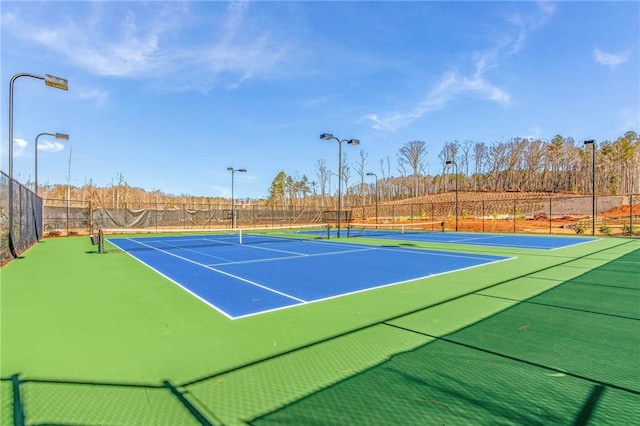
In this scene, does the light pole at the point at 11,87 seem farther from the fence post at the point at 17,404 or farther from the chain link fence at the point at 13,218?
the fence post at the point at 17,404

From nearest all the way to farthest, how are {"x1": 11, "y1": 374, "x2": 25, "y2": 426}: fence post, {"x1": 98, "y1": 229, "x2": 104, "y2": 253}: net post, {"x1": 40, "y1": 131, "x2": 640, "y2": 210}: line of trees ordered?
{"x1": 11, "y1": 374, "x2": 25, "y2": 426}: fence post → {"x1": 98, "y1": 229, "x2": 104, "y2": 253}: net post → {"x1": 40, "y1": 131, "x2": 640, "y2": 210}: line of trees

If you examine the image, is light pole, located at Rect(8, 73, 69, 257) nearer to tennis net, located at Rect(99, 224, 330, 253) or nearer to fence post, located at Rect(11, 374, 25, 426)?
tennis net, located at Rect(99, 224, 330, 253)

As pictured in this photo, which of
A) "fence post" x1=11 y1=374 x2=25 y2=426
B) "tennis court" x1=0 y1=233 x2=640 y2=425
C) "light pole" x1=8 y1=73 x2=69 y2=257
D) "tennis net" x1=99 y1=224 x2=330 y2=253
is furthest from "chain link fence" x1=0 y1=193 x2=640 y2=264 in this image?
"fence post" x1=11 y1=374 x2=25 y2=426

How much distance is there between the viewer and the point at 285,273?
25.0 ft

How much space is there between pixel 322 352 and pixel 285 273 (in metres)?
4.42

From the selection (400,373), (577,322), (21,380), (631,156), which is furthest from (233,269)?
(631,156)

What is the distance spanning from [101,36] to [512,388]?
1386cm

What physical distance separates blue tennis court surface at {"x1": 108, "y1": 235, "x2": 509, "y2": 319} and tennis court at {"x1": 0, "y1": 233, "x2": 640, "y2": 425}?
8cm

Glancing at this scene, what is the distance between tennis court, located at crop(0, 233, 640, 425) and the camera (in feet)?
7.60

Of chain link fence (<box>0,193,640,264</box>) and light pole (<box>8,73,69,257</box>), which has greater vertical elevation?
light pole (<box>8,73,69,257</box>)

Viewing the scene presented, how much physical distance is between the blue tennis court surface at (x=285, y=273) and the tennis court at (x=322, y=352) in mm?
83

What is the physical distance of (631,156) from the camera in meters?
62.6

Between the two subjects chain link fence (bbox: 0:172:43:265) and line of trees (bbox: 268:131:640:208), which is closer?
chain link fence (bbox: 0:172:43:265)

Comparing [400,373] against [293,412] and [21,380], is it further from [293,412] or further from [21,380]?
[21,380]
